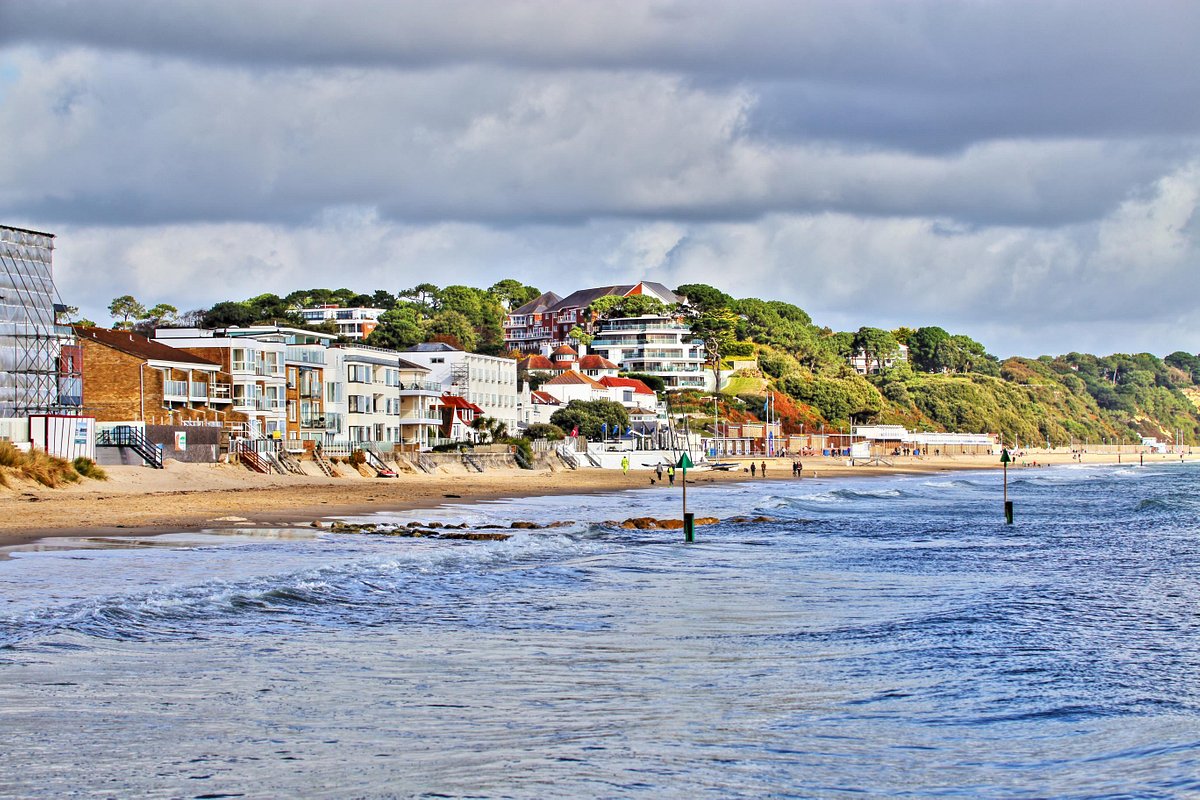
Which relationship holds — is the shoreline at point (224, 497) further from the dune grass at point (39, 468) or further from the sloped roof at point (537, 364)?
the sloped roof at point (537, 364)

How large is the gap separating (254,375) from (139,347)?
7614 mm

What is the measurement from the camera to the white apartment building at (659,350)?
18275cm

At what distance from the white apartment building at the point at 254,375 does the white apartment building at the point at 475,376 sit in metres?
30.3

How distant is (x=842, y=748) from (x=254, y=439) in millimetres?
59139

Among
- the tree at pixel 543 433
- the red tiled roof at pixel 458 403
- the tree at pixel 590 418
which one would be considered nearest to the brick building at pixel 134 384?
the red tiled roof at pixel 458 403

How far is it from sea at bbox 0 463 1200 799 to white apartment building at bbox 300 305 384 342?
158 metres

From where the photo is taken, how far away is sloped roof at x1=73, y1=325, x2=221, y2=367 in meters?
66.3

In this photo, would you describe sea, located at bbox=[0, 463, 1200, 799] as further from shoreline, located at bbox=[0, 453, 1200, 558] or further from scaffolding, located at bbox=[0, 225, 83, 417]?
scaffolding, located at bbox=[0, 225, 83, 417]

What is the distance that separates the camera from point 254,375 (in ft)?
245

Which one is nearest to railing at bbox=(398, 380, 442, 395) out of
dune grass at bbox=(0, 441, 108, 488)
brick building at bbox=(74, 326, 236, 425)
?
brick building at bbox=(74, 326, 236, 425)

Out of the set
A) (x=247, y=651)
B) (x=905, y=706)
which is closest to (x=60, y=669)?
(x=247, y=651)

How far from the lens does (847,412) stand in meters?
192

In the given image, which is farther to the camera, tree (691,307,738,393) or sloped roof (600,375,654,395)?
tree (691,307,738,393)

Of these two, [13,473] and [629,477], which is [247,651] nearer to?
[13,473]
